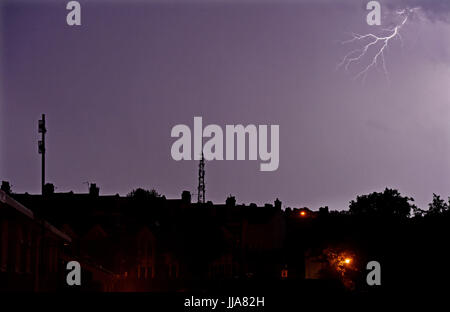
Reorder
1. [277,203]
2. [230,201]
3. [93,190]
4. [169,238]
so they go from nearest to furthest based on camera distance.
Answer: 1. [169,238]
2. [93,190]
3. [230,201]
4. [277,203]

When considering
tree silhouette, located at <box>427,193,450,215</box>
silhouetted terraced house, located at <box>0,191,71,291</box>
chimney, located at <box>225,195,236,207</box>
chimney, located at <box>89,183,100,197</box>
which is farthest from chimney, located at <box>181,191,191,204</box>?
silhouetted terraced house, located at <box>0,191,71,291</box>

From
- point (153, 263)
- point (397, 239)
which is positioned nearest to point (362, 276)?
point (397, 239)

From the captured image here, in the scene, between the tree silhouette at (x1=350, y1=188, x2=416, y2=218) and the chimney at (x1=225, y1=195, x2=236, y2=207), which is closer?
the tree silhouette at (x1=350, y1=188, x2=416, y2=218)

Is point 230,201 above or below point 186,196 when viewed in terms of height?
above

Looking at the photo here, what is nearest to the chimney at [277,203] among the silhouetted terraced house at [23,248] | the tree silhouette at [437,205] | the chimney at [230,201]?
the chimney at [230,201]

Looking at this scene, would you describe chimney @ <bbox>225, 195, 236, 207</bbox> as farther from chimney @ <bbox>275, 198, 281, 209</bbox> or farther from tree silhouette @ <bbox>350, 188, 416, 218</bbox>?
tree silhouette @ <bbox>350, 188, 416, 218</bbox>

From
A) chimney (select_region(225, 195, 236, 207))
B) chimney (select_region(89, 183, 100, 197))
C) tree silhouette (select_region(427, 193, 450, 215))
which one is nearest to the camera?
tree silhouette (select_region(427, 193, 450, 215))

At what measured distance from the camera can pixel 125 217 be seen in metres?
82.1

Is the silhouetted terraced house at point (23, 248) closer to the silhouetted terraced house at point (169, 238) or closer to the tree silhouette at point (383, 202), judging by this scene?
the silhouetted terraced house at point (169, 238)

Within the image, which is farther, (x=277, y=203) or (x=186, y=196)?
(x=277, y=203)

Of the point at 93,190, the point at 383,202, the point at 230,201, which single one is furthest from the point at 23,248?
the point at 230,201

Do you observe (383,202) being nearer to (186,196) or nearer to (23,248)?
(186,196)
